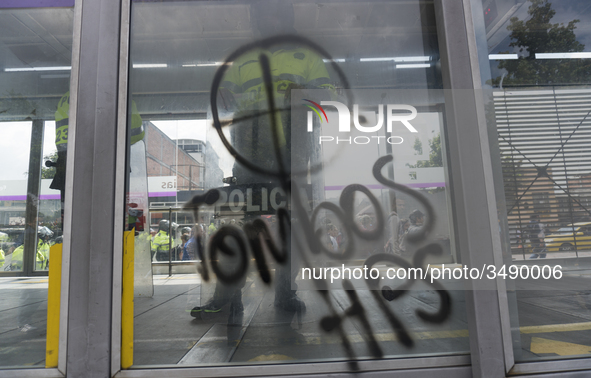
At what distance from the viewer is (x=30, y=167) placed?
1902 mm

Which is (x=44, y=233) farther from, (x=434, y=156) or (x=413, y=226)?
(x=434, y=156)

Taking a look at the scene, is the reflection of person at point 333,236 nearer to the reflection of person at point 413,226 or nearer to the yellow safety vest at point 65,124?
the reflection of person at point 413,226

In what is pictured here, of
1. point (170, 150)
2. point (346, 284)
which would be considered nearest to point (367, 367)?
point (346, 284)

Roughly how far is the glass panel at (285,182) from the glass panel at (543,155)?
1.02 ft

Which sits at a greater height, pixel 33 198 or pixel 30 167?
pixel 30 167

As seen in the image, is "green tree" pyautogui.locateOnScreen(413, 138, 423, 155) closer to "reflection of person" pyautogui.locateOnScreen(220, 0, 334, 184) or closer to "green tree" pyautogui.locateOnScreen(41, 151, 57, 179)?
"reflection of person" pyautogui.locateOnScreen(220, 0, 334, 184)

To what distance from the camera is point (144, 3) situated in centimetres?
191

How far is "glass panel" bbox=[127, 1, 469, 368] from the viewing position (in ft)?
5.97

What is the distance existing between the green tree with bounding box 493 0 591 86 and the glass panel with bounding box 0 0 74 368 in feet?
8.01

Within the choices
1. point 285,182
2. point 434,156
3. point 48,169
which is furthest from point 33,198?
point 434,156

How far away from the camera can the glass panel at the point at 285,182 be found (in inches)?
71.6

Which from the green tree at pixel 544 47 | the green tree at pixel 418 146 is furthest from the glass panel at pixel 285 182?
the green tree at pixel 544 47

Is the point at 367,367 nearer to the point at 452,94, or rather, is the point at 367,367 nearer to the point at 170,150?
the point at 452,94

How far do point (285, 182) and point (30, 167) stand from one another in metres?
1.38
